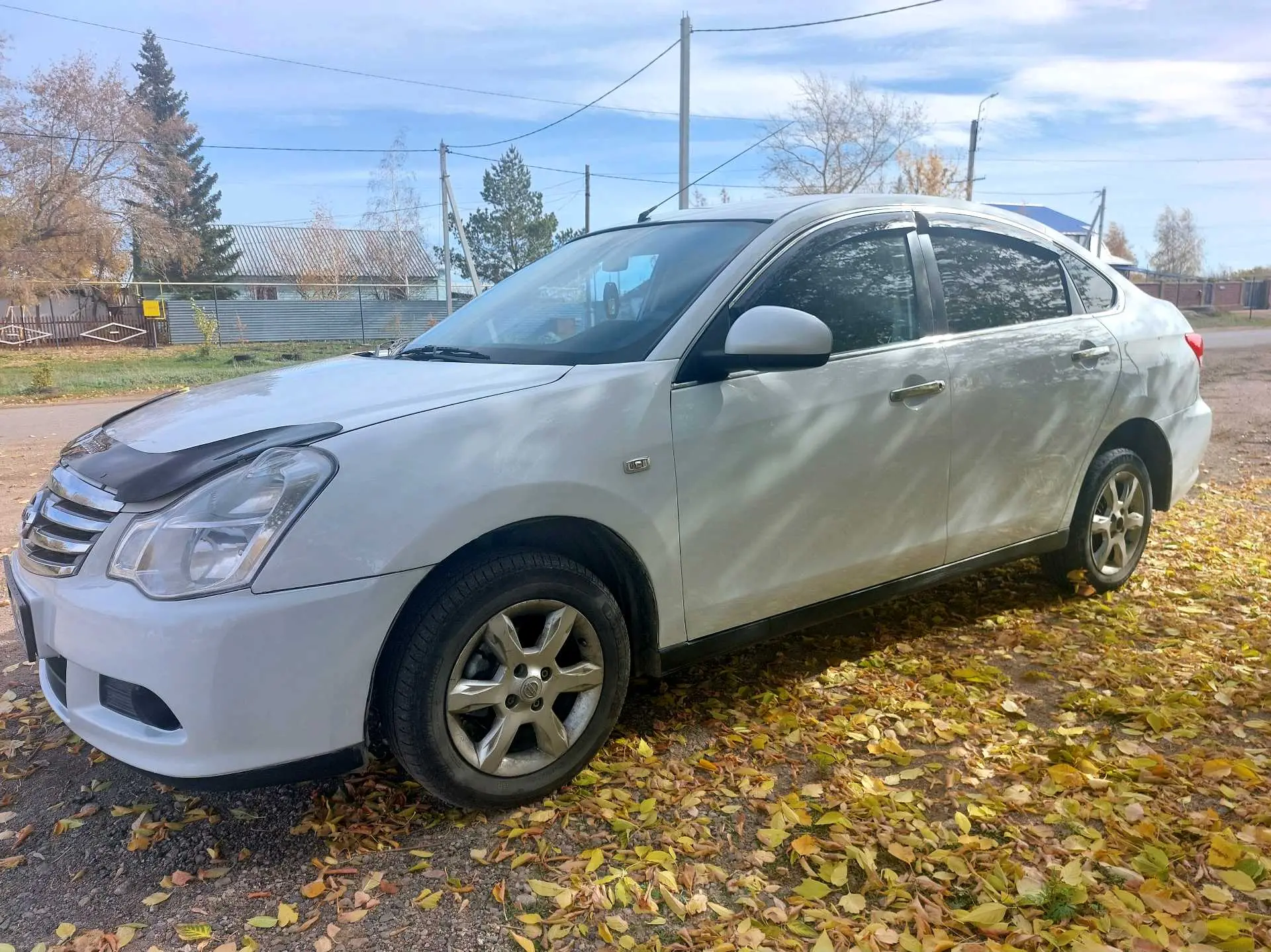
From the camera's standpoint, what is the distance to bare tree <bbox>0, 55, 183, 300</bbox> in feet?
105

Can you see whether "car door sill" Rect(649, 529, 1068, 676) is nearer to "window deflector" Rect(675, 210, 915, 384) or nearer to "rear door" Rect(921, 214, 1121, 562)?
"rear door" Rect(921, 214, 1121, 562)

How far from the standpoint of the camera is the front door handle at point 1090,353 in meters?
4.04

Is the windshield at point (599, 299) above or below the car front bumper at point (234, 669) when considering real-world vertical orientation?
above

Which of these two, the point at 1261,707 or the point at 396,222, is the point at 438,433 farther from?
the point at 396,222

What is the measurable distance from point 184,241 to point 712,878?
43.7 metres

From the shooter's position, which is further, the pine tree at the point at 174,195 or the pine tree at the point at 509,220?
the pine tree at the point at 509,220

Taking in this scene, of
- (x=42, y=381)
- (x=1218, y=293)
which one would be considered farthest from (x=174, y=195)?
(x=1218, y=293)

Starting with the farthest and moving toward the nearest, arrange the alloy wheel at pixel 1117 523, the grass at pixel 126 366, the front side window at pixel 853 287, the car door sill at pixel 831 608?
1. the grass at pixel 126 366
2. the alloy wheel at pixel 1117 523
3. the front side window at pixel 853 287
4. the car door sill at pixel 831 608

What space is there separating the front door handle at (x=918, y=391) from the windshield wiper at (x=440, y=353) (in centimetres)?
145

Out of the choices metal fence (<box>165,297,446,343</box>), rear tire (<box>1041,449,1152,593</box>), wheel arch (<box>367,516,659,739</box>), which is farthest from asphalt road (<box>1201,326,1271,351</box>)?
metal fence (<box>165,297,446,343</box>)

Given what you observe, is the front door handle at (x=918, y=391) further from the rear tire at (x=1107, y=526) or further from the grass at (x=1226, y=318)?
the grass at (x=1226, y=318)

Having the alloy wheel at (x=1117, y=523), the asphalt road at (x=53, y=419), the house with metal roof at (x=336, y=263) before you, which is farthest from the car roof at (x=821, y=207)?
the house with metal roof at (x=336, y=263)

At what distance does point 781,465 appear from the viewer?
3111 millimetres

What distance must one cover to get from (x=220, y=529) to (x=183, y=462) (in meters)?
0.28
